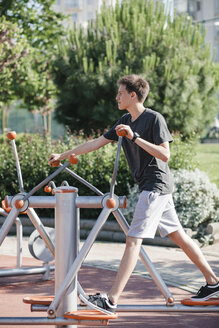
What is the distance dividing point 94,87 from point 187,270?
877 cm

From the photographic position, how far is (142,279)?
5.23 m

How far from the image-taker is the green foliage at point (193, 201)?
721 cm

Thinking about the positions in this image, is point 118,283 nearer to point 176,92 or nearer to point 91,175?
point 91,175

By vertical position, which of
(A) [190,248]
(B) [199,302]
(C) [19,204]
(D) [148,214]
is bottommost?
(B) [199,302]

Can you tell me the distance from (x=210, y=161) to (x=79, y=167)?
274 inches

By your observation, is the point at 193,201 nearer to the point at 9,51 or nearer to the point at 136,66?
the point at 136,66

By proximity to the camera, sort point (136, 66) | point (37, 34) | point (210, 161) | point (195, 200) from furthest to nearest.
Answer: point (37, 34) < point (210, 161) < point (136, 66) < point (195, 200)

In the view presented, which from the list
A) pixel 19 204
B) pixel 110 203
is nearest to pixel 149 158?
pixel 110 203

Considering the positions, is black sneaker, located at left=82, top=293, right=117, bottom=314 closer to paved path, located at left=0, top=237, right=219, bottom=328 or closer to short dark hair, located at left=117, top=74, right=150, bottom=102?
paved path, located at left=0, top=237, right=219, bottom=328

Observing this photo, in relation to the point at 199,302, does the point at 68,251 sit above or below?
above

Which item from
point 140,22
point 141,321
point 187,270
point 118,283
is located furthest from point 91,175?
point 140,22

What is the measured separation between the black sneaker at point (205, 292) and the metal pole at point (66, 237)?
→ 894mm

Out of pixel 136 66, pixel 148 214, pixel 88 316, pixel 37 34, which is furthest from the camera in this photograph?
pixel 37 34

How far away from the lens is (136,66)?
1362cm
